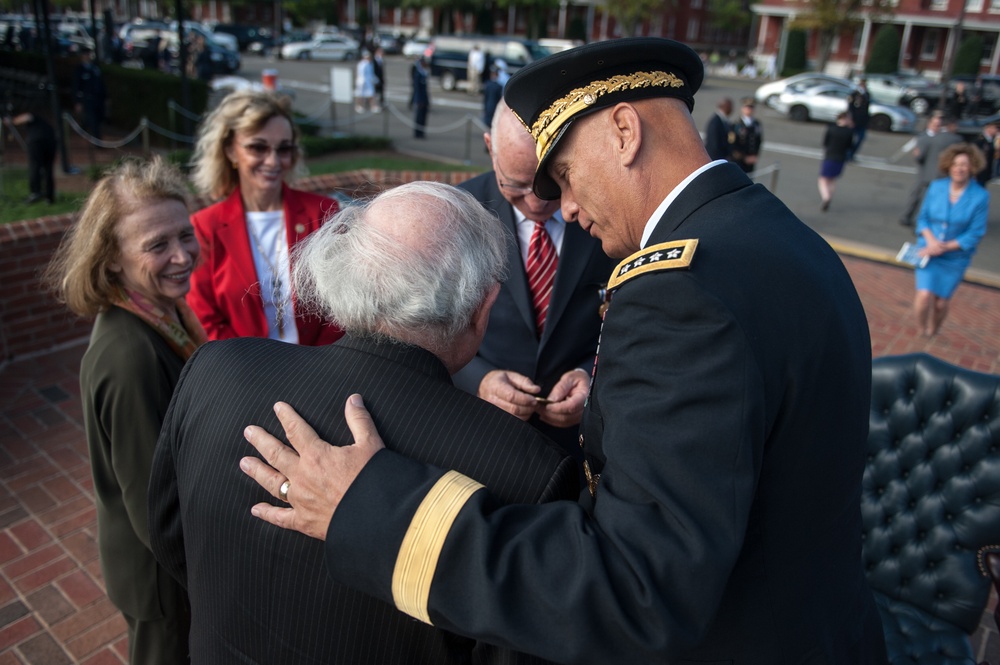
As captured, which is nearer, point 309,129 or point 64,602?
point 64,602

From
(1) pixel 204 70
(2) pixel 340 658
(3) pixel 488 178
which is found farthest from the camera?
(1) pixel 204 70

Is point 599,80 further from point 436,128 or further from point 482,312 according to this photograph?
point 436,128

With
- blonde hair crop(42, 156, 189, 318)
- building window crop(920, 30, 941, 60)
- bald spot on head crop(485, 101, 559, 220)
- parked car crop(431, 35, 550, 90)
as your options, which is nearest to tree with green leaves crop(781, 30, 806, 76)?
building window crop(920, 30, 941, 60)

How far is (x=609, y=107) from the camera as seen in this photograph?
138 centimetres

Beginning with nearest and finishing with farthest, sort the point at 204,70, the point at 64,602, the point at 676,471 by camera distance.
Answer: the point at 676,471, the point at 64,602, the point at 204,70

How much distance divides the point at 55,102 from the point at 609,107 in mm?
9169

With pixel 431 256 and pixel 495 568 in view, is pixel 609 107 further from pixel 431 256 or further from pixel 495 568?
pixel 495 568

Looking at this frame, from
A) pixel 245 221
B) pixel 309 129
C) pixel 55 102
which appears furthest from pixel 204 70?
pixel 245 221

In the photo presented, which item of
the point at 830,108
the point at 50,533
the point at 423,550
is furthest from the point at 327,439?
the point at 830,108

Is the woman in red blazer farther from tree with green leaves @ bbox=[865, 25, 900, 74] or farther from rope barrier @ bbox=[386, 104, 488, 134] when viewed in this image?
tree with green leaves @ bbox=[865, 25, 900, 74]

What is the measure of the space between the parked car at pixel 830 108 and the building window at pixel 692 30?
33.8m

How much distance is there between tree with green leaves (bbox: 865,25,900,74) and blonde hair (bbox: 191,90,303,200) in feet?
125

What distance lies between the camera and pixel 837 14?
1341 inches

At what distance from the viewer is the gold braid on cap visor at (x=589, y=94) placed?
138cm
